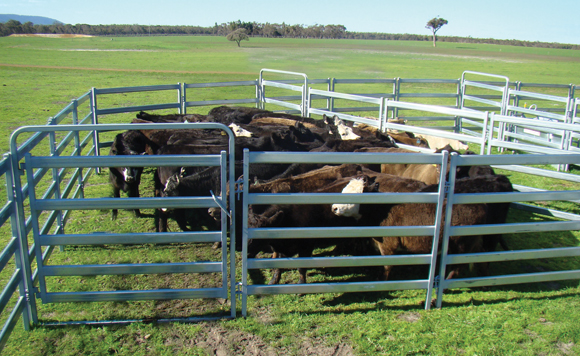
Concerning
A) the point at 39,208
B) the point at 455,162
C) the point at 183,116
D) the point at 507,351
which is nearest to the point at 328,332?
the point at 507,351

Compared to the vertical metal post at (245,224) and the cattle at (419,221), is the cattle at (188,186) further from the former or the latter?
the vertical metal post at (245,224)

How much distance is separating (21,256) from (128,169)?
3471mm

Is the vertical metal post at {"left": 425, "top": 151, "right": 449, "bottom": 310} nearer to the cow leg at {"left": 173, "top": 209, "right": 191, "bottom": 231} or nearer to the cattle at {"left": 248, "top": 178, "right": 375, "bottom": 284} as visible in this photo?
the cattle at {"left": 248, "top": 178, "right": 375, "bottom": 284}

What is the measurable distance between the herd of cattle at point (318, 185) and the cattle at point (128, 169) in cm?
2

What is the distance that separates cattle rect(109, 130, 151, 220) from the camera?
24.8ft

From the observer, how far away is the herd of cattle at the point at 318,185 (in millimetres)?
5477

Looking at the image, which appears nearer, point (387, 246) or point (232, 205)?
point (232, 205)

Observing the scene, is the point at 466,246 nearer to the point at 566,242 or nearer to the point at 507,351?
the point at 507,351

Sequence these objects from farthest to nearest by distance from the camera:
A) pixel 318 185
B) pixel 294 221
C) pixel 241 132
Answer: pixel 241 132 < pixel 318 185 < pixel 294 221

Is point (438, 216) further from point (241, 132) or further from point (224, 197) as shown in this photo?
point (241, 132)

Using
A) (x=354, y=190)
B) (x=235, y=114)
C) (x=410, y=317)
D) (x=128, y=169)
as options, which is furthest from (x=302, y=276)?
(x=235, y=114)

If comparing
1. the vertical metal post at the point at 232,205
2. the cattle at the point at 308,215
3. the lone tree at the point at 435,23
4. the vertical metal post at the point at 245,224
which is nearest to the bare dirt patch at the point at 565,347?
the cattle at the point at 308,215

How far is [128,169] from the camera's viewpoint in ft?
24.5

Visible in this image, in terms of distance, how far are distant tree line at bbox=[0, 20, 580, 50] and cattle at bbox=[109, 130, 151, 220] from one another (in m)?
110
